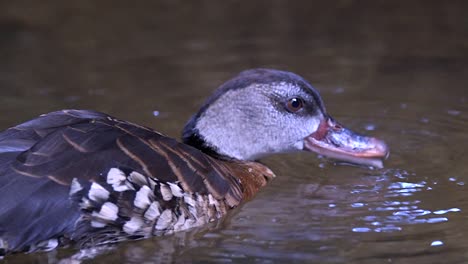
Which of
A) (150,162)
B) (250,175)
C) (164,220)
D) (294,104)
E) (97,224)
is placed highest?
(294,104)

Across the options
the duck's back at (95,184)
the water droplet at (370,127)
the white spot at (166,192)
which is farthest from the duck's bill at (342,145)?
the white spot at (166,192)

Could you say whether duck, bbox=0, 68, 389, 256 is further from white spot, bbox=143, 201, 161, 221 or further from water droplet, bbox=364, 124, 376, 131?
water droplet, bbox=364, 124, 376, 131

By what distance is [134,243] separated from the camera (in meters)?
4.67

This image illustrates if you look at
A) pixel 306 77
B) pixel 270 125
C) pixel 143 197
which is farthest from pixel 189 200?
pixel 306 77

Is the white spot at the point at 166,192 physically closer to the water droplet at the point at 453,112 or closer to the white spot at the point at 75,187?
the white spot at the point at 75,187

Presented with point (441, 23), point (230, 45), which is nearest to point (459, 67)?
point (441, 23)

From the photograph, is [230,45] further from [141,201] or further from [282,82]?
[141,201]

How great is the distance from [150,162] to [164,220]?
32 cm

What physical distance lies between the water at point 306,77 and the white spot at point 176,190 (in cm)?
24

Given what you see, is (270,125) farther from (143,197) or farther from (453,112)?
(453,112)

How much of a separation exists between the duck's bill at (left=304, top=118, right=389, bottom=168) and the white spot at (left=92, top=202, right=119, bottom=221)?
1.73 metres

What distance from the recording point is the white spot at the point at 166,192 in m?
4.63

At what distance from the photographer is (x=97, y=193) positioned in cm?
440

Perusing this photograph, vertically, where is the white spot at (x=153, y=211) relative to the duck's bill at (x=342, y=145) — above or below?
below
